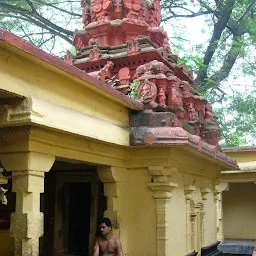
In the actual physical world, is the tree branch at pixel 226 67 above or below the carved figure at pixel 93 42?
above

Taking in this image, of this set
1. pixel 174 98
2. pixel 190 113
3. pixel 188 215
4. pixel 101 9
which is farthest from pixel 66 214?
pixel 101 9

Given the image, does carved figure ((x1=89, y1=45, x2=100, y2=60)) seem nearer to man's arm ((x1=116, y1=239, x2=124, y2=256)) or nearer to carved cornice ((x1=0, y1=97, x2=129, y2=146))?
carved cornice ((x1=0, y1=97, x2=129, y2=146))

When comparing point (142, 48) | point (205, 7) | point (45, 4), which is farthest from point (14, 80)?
point (205, 7)

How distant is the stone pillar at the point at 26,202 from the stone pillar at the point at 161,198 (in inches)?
88.6

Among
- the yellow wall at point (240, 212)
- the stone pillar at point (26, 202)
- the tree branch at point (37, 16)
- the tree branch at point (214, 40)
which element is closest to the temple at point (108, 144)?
the stone pillar at point (26, 202)

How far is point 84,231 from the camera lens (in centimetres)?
806

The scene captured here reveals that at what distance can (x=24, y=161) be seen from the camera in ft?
14.6

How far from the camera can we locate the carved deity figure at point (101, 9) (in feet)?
27.1

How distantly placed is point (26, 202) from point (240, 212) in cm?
1177

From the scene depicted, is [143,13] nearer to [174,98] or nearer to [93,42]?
[93,42]

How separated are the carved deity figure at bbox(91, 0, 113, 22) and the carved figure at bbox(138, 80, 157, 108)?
2.44m

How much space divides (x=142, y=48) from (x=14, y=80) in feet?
12.2

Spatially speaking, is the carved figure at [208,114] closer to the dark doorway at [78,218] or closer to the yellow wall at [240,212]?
the dark doorway at [78,218]

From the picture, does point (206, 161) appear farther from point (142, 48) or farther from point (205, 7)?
point (205, 7)
